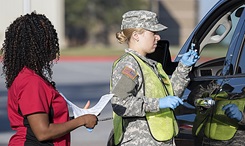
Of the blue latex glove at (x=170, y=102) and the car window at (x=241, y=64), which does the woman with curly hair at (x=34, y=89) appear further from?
the car window at (x=241, y=64)

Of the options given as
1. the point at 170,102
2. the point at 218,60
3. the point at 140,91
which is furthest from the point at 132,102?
the point at 218,60

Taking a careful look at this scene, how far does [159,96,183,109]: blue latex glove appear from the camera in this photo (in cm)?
432

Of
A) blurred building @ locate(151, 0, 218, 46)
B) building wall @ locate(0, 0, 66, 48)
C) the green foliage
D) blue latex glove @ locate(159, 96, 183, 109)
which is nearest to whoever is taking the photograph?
blue latex glove @ locate(159, 96, 183, 109)

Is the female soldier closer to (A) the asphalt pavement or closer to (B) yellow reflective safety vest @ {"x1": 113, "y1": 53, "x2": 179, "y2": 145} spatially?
(B) yellow reflective safety vest @ {"x1": 113, "y1": 53, "x2": 179, "y2": 145}

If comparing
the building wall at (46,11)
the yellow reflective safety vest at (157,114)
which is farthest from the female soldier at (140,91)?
the building wall at (46,11)

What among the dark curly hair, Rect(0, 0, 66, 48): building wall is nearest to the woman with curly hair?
the dark curly hair

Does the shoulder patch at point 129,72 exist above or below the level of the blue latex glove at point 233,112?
above

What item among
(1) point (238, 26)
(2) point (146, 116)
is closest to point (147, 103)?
(2) point (146, 116)

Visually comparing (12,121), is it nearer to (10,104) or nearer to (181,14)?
(10,104)

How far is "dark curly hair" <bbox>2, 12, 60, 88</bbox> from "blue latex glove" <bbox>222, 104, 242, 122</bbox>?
1082 mm

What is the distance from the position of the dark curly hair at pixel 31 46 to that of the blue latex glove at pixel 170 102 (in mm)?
638

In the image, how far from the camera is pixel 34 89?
4.05 metres

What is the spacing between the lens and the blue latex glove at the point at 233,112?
4.53m

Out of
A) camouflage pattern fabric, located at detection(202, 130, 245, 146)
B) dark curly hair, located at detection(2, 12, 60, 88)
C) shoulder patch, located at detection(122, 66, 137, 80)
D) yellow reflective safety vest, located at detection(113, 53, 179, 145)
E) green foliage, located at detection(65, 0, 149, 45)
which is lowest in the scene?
green foliage, located at detection(65, 0, 149, 45)
